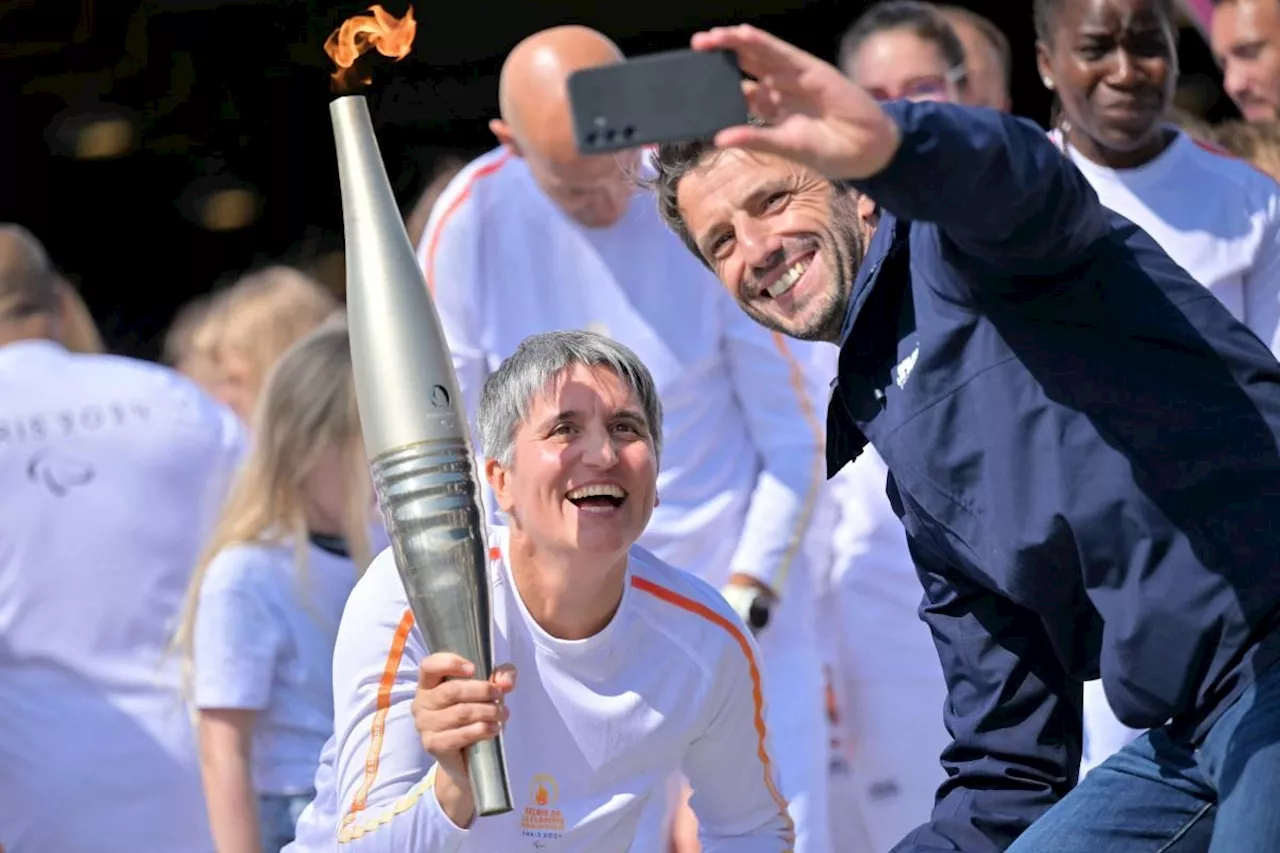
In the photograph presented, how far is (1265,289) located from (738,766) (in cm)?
171

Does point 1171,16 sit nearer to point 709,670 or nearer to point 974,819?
point 709,670

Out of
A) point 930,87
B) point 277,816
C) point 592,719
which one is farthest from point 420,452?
point 930,87

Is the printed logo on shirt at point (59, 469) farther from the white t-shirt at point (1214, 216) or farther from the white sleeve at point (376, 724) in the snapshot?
the white t-shirt at point (1214, 216)

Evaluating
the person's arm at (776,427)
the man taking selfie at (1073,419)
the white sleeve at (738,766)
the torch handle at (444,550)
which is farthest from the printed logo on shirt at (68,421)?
the man taking selfie at (1073,419)

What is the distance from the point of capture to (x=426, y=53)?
26.6 feet

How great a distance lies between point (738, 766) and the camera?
3.96 meters

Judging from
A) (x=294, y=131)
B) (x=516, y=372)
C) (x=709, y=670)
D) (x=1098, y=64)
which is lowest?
(x=709, y=670)

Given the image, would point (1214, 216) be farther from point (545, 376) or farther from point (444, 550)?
point (444, 550)

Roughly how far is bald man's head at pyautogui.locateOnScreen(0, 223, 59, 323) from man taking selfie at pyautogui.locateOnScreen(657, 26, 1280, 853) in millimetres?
3150

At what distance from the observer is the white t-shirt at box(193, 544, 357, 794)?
5.03m

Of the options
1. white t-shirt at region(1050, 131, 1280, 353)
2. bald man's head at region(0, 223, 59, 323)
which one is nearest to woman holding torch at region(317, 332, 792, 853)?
white t-shirt at region(1050, 131, 1280, 353)

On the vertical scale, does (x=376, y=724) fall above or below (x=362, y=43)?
below

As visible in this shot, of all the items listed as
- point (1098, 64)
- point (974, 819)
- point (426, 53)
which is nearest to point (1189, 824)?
point (974, 819)

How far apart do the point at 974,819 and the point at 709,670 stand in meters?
0.70
